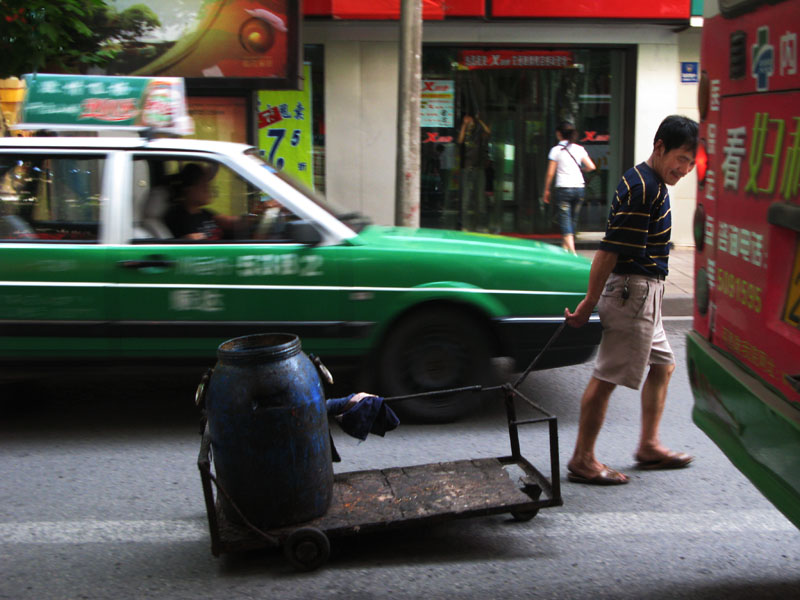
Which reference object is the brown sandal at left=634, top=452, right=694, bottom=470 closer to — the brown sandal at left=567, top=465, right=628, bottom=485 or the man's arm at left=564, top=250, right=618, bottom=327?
the brown sandal at left=567, top=465, right=628, bottom=485

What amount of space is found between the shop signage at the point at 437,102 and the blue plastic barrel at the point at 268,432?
9.50 meters

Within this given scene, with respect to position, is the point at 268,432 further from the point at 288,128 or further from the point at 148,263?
the point at 288,128

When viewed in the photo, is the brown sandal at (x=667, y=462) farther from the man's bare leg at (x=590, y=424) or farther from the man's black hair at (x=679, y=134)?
the man's black hair at (x=679, y=134)

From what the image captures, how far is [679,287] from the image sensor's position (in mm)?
9227

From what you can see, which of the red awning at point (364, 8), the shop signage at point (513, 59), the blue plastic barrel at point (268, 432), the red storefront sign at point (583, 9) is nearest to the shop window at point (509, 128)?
the shop signage at point (513, 59)

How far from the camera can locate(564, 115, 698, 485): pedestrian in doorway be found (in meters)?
3.81

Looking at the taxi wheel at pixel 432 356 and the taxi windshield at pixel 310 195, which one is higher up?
the taxi windshield at pixel 310 195

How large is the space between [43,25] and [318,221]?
3990 mm

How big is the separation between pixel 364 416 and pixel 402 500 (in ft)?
1.25

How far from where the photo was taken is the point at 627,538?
3607mm

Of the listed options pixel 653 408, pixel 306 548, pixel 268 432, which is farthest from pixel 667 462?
pixel 268 432

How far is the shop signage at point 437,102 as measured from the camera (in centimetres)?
1234

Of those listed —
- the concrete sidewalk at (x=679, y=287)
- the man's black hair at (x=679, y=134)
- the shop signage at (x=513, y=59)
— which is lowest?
the concrete sidewalk at (x=679, y=287)

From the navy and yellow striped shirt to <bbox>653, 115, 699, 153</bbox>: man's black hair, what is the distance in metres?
0.14
